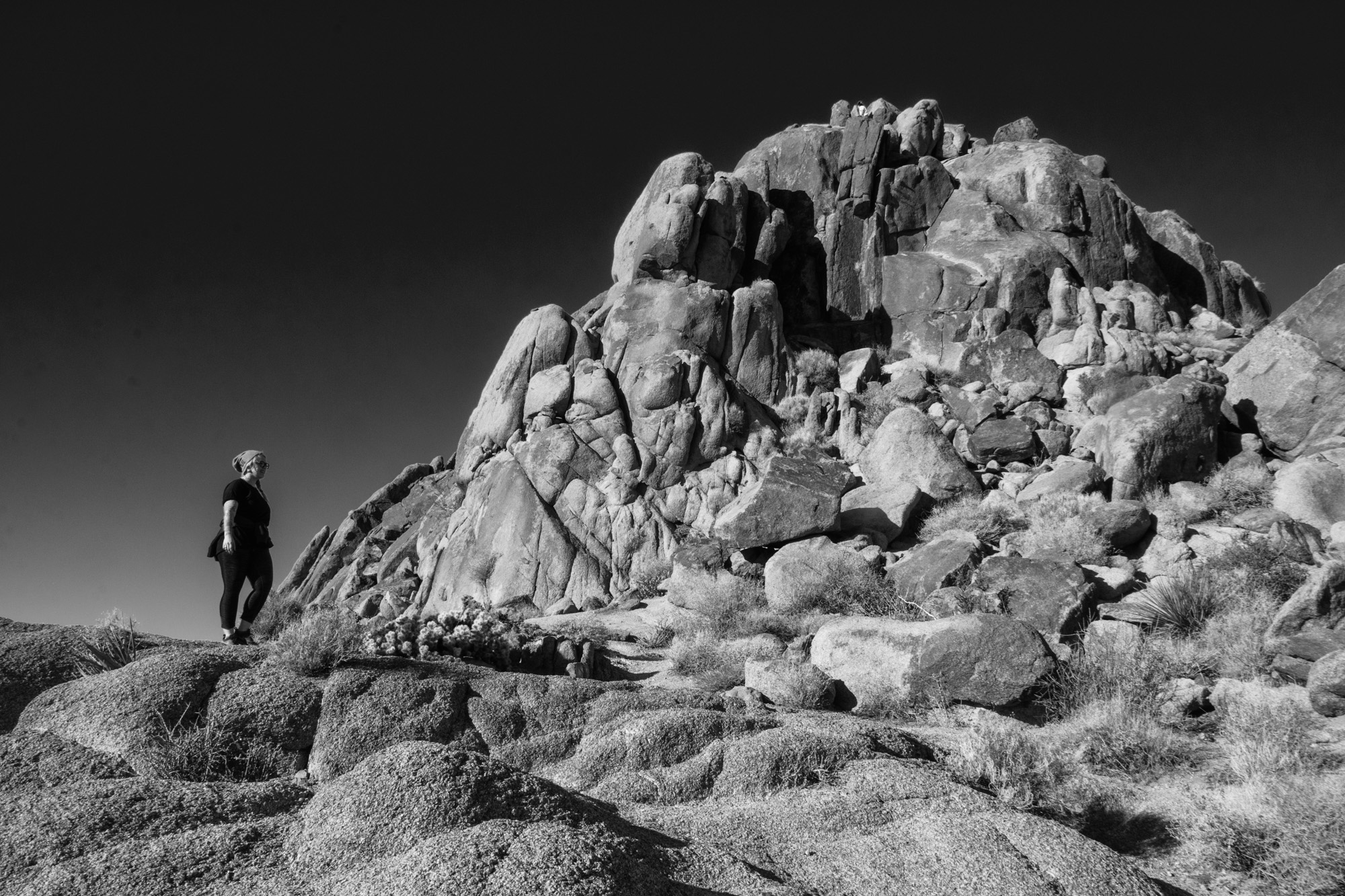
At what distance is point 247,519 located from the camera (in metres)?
10.2

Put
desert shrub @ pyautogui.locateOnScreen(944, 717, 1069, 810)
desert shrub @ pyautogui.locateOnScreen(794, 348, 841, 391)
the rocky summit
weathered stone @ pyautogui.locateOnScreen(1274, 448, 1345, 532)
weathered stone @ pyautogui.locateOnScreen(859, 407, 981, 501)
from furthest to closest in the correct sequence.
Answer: desert shrub @ pyautogui.locateOnScreen(794, 348, 841, 391)
weathered stone @ pyautogui.locateOnScreen(859, 407, 981, 501)
weathered stone @ pyautogui.locateOnScreen(1274, 448, 1345, 532)
desert shrub @ pyautogui.locateOnScreen(944, 717, 1069, 810)
the rocky summit

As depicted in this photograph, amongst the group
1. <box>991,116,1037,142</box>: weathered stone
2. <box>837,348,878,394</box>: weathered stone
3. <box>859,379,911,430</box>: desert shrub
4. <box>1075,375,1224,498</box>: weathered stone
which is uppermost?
<box>991,116,1037,142</box>: weathered stone

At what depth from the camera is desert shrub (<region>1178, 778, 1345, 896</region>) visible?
5062 millimetres

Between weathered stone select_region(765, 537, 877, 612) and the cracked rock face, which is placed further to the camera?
the cracked rock face

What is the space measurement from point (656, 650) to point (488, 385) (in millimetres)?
14709

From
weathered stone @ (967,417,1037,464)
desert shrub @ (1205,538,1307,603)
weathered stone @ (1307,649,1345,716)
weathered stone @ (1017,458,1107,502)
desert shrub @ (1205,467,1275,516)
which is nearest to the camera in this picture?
weathered stone @ (1307,649,1345,716)

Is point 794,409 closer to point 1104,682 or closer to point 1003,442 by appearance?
point 1003,442

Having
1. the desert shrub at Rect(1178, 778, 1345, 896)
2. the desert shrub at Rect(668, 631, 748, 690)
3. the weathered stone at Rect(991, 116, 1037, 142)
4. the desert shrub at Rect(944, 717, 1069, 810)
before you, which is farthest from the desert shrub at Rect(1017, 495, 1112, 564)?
the weathered stone at Rect(991, 116, 1037, 142)

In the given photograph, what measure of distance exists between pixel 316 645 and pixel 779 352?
22.7m

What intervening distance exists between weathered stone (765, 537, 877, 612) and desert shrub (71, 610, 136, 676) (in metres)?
10.9

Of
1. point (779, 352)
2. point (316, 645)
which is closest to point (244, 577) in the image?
point (316, 645)

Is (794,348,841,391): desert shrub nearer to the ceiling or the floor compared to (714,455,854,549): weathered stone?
nearer to the ceiling

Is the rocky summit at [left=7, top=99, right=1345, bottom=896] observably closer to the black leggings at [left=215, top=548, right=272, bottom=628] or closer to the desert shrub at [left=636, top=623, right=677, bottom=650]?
the desert shrub at [left=636, top=623, right=677, bottom=650]

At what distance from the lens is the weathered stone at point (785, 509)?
62.1 feet
